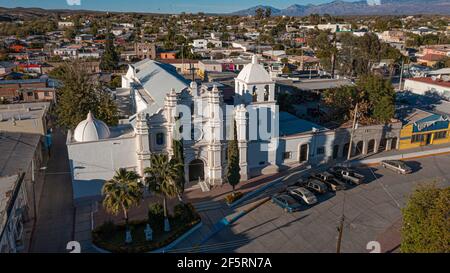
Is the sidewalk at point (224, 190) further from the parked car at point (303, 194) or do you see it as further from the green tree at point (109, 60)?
the green tree at point (109, 60)

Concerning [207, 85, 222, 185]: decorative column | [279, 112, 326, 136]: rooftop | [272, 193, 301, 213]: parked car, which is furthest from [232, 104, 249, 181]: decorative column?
[279, 112, 326, 136]: rooftop

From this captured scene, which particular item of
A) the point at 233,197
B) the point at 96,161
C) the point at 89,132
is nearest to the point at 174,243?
the point at 233,197

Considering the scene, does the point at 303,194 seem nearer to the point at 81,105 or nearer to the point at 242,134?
the point at 242,134

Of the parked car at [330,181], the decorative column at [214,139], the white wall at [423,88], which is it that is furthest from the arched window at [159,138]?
the white wall at [423,88]

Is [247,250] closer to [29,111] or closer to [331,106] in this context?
[331,106]

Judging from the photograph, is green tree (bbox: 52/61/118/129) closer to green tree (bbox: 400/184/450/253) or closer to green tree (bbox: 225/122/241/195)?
green tree (bbox: 225/122/241/195)
